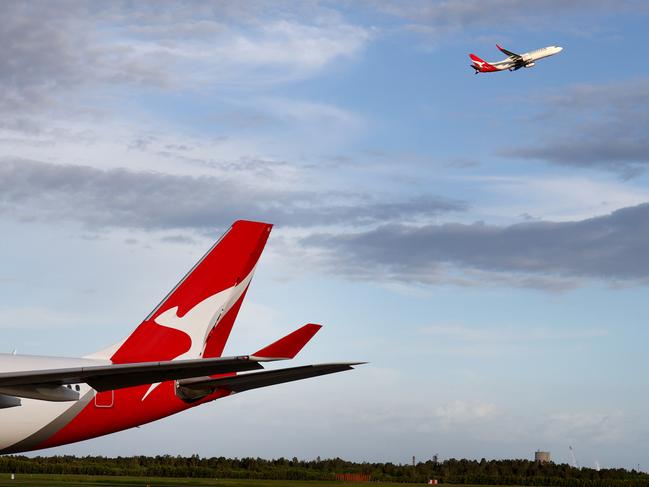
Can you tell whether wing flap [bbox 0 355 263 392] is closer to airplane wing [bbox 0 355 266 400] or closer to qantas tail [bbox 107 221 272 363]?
airplane wing [bbox 0 355 266 400]

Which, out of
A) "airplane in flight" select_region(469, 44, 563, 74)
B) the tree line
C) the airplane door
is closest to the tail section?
"airplane in flight" select_region(469, 44, 563, 74)

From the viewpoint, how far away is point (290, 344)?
2397cm

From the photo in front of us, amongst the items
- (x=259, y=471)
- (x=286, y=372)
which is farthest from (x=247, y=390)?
(x=259, y=471)

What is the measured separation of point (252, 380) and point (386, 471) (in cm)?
2434

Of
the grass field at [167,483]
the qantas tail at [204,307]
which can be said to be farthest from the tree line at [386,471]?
the qantas tail at [204,307]

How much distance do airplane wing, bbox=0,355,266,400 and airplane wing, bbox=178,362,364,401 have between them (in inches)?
79.4

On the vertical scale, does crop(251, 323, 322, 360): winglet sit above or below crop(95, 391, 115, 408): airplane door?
above

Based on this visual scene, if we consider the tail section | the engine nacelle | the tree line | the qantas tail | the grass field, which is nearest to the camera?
the engine nacelle

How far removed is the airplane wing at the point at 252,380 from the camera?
83.3 feet

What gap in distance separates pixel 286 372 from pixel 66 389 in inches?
243

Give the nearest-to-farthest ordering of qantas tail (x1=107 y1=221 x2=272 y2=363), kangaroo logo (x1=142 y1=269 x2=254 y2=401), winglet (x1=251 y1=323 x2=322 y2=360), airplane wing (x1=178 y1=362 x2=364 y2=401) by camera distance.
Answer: winglet (x1=251 y1=323 x2=322 y2=360) < airplane wing (x1=178 y1=362 x2=364 y2=401) < qantas tail (x1=107 y1=221 x2=272 y2=363) < kangaroo logo (x1=142 y1=269 x2=254 y2=401)

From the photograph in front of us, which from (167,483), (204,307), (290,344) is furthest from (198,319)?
(167,483)

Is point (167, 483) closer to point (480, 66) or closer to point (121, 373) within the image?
point (121, 373)

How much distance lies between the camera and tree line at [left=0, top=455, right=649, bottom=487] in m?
48.7
